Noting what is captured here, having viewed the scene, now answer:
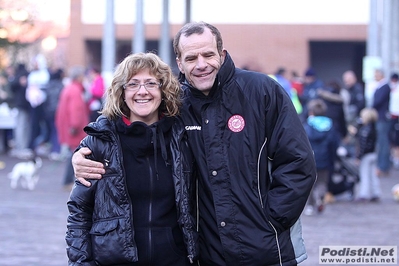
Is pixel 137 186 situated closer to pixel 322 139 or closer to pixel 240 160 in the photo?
pixel 240 160

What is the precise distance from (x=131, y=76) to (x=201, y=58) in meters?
0.39

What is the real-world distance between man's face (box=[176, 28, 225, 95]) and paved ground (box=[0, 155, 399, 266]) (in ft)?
14.2

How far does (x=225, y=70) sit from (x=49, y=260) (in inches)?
184

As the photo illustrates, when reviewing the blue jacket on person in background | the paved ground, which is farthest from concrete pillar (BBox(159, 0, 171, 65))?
the blue jacket on person in background

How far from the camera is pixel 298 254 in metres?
4.53

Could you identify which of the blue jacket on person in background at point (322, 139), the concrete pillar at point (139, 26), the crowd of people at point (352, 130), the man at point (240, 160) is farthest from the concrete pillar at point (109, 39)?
the man at point (240, 160)

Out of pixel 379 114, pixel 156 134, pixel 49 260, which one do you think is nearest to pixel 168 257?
pixel 156 134

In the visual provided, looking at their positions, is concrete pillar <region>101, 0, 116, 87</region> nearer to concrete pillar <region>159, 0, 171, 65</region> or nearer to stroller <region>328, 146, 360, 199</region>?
concrete pillar <region>159, 0, 171, 65</region>

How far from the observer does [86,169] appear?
441 cm

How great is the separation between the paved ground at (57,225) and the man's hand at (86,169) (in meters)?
4.10

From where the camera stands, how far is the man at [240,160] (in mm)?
4363

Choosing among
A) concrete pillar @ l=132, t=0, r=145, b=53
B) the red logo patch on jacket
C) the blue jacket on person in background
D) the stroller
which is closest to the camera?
the red logo patch on jacket

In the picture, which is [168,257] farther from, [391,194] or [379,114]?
[379,114]

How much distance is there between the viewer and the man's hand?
439 centimetres
